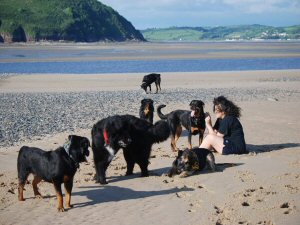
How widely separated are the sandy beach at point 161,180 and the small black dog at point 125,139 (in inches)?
14.0

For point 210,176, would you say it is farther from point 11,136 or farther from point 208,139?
point 11,136

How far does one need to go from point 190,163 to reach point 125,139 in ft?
4.55

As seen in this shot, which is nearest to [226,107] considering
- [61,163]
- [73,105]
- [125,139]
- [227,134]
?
[227,134]

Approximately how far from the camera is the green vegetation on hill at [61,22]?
129 metres

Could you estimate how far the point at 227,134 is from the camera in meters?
10.4

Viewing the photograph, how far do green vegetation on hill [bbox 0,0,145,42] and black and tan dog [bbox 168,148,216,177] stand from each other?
123107 millimetres

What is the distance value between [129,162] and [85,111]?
28.3 feet

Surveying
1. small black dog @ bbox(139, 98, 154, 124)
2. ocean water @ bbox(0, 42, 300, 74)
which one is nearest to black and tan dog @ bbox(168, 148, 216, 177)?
small black dog @ bbox(139, 98, 154, 124)

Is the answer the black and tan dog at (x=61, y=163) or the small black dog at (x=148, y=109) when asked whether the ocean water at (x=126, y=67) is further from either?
the black and tan dog at (x=61, y=163)

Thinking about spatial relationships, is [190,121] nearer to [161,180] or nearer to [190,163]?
[190,163]

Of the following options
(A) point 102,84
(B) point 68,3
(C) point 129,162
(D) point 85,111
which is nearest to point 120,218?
(C) point 129,162

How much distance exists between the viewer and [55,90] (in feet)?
84.4

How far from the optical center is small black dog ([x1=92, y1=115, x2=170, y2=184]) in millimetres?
8383

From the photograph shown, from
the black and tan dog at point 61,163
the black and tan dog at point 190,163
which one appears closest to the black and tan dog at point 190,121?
the black and tan dog at point 190,163
